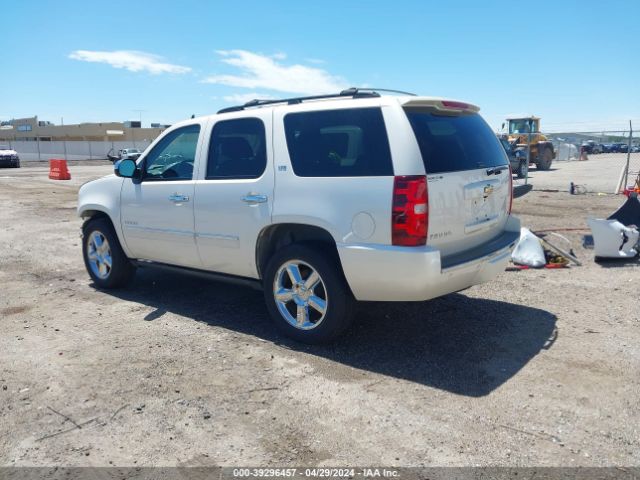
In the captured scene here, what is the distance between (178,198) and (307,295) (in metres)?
1.72

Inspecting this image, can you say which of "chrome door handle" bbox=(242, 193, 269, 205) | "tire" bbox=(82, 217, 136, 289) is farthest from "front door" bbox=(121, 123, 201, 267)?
"chrome door handle" bbox=(242, 193, 269, 205)

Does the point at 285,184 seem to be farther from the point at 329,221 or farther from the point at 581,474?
the point at 581,474

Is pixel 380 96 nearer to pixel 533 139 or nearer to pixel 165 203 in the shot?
pixel 165 203

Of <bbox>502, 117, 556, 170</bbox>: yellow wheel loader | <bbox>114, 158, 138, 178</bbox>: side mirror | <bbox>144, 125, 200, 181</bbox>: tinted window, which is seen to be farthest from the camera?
<bbox>502, 117, 556, 170</bbox>: yellow wheel loader

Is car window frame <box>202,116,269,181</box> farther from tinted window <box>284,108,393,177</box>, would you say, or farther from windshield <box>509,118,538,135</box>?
windshield <box>509,118,538,135</box>

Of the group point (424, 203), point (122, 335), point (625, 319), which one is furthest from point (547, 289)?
point (122, 335)

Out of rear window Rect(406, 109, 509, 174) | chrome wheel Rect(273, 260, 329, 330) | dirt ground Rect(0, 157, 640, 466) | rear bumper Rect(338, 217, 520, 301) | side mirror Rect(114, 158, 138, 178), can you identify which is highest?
rear window Rect(406, 109, 509, 174)

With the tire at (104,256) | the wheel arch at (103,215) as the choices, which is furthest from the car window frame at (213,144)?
the tire at (104,256)

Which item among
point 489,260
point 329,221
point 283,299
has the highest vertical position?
point 329,221

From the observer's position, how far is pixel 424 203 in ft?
12.8

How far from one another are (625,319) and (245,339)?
3.50m

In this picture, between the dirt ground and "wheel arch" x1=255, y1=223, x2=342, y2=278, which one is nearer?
the dirt ground

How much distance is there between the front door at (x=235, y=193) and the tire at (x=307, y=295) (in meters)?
0.33

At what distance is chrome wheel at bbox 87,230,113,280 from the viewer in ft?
20.7
